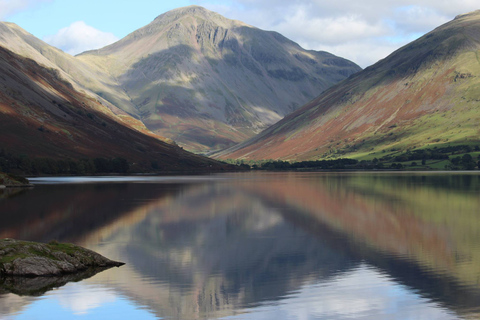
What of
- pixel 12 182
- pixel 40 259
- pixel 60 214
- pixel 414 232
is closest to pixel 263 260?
pixel 40 259

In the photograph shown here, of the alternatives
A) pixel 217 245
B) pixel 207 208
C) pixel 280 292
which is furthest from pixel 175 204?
pixel 280 292

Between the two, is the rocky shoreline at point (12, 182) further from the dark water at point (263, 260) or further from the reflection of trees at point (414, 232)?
the reflection of trees at point (414, 232)

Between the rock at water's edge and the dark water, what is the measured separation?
206 cm

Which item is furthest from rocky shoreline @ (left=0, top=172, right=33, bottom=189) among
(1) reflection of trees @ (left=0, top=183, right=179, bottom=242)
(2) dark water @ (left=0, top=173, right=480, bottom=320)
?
(2) dark water @ (left=0, top=173, right=480, bottom=320)

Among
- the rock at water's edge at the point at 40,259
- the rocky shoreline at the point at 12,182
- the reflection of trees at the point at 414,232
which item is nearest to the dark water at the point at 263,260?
the reflection of trees at the point at 414,232

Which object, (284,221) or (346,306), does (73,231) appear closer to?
(284,221)

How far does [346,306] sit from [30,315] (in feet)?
51.7

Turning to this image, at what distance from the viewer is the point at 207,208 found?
271ft

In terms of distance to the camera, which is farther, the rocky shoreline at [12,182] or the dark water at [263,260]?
the rocky shoreline at [12,182]

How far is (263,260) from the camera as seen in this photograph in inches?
1642

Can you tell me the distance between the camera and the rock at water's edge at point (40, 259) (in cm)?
3331

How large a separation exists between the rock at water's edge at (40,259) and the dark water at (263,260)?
81.2 inches

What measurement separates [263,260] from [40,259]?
16.0 m

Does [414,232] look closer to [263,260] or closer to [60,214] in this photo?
[263,260]
